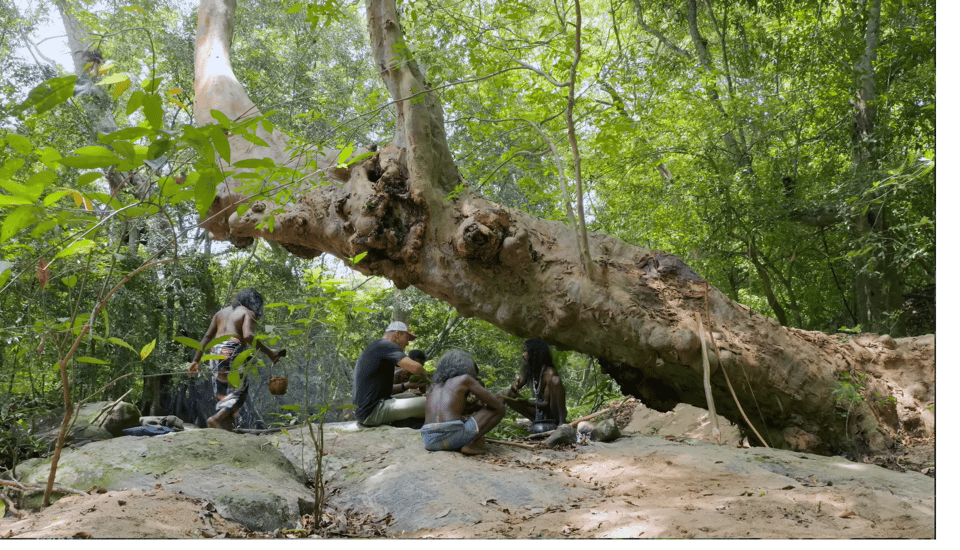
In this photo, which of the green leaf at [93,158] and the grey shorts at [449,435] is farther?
the grey shorts at [449,435]

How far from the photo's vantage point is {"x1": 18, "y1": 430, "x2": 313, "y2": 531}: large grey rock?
3020mm

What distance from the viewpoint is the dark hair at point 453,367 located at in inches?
181

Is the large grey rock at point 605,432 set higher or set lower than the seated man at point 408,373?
lower

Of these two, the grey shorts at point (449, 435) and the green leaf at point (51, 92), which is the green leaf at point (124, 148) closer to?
the green leaf at point (51, 92)

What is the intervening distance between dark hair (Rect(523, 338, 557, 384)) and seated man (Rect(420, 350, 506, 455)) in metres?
1.14

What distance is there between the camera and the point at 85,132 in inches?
215

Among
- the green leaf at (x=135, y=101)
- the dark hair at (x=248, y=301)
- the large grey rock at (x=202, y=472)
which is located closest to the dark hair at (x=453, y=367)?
the large grey rock at (x=202, y=472)

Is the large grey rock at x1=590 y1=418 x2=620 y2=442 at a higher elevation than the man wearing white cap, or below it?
below

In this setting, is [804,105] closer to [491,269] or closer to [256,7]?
[491,269]

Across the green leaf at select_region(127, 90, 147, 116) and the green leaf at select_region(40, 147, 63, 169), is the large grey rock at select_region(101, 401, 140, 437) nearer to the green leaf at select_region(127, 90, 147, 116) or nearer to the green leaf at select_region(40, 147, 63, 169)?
the green leaf at select_region(40, 147, 63, 169)

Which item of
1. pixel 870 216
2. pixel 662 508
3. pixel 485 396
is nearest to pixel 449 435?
pixel 485 396

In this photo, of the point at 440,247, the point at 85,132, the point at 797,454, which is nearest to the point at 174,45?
the point at 85,132

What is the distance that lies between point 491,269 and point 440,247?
45cm

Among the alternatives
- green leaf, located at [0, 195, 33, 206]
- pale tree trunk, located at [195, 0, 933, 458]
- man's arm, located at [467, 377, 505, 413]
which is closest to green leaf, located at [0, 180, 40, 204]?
green leaf, located at [0, 195, 33, 206]
